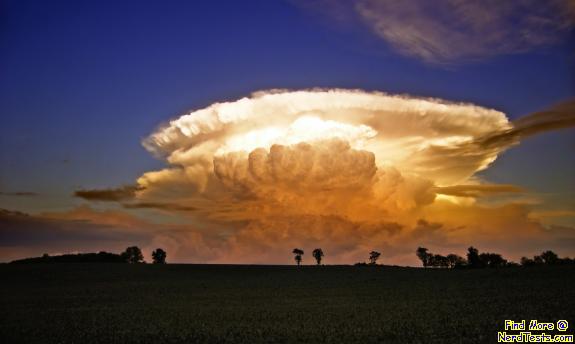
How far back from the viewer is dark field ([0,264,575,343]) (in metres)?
33.7

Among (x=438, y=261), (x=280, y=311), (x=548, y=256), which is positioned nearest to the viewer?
(x=280, y=311)

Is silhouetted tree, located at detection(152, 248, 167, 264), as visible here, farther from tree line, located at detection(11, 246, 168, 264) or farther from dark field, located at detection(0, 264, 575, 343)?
dark field, located at detection(0, 264, 575, 343)

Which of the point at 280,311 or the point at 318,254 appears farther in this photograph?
the point at 318,254

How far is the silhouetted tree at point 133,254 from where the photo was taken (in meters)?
182

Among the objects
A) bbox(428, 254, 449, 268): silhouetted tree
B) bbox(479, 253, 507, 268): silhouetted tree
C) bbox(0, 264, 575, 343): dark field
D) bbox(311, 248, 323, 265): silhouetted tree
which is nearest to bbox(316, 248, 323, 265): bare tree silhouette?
bbox(311, 248, 323, 265): silhouetted tree

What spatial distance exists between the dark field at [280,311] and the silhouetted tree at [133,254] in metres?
94.2

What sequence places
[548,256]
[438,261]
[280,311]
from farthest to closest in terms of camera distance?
[438,261], [548,256], [280,311]

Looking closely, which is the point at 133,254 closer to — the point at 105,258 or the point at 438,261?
the point at 105,258

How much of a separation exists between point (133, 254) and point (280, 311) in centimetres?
14816

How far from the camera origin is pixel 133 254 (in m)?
184

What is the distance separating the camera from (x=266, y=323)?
3962cm

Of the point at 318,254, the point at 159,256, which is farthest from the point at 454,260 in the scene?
the point at 159,256

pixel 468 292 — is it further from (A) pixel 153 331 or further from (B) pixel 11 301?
(B) pixel 11 301

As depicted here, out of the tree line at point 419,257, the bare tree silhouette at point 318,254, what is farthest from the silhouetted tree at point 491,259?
the bare tree silhouette at point 318,254
